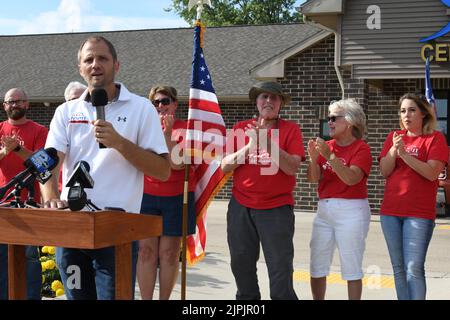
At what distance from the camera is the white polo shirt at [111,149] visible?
3.38 metres

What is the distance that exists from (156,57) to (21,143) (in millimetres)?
16773

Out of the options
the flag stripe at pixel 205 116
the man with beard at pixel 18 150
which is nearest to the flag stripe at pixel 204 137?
the flag stripe at pixel 205 116

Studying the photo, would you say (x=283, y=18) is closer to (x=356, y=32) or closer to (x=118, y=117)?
(x=356, y=32)

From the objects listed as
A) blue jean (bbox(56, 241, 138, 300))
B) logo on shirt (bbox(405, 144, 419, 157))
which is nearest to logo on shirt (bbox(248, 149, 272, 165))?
logo on shirt (bbox(405, 144, 419, 157))

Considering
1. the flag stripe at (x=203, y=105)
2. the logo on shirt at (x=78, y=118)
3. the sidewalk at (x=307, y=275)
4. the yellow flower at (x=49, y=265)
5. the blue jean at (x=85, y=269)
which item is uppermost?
the flag stripe at (x=203, y=105)

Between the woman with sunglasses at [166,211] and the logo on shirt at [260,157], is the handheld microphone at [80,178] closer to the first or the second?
the logo on shirt at [260,157]

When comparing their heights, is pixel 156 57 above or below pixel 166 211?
above

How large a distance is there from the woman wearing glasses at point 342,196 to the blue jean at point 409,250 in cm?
22

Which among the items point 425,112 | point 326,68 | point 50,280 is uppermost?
point 326,68

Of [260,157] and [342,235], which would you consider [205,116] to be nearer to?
[260,157]

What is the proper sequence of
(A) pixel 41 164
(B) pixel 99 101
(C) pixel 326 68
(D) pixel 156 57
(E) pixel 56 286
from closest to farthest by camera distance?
(A) pixel 41 164 < (B) pixel 99 101 < (E) pixel 56 286 < (C) pixel 326 68 < (D) pixel 156 57

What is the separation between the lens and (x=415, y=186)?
506 centimetres

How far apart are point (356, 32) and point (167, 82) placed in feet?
23.4

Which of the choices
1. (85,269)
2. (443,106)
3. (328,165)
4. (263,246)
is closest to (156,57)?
(443,106)
